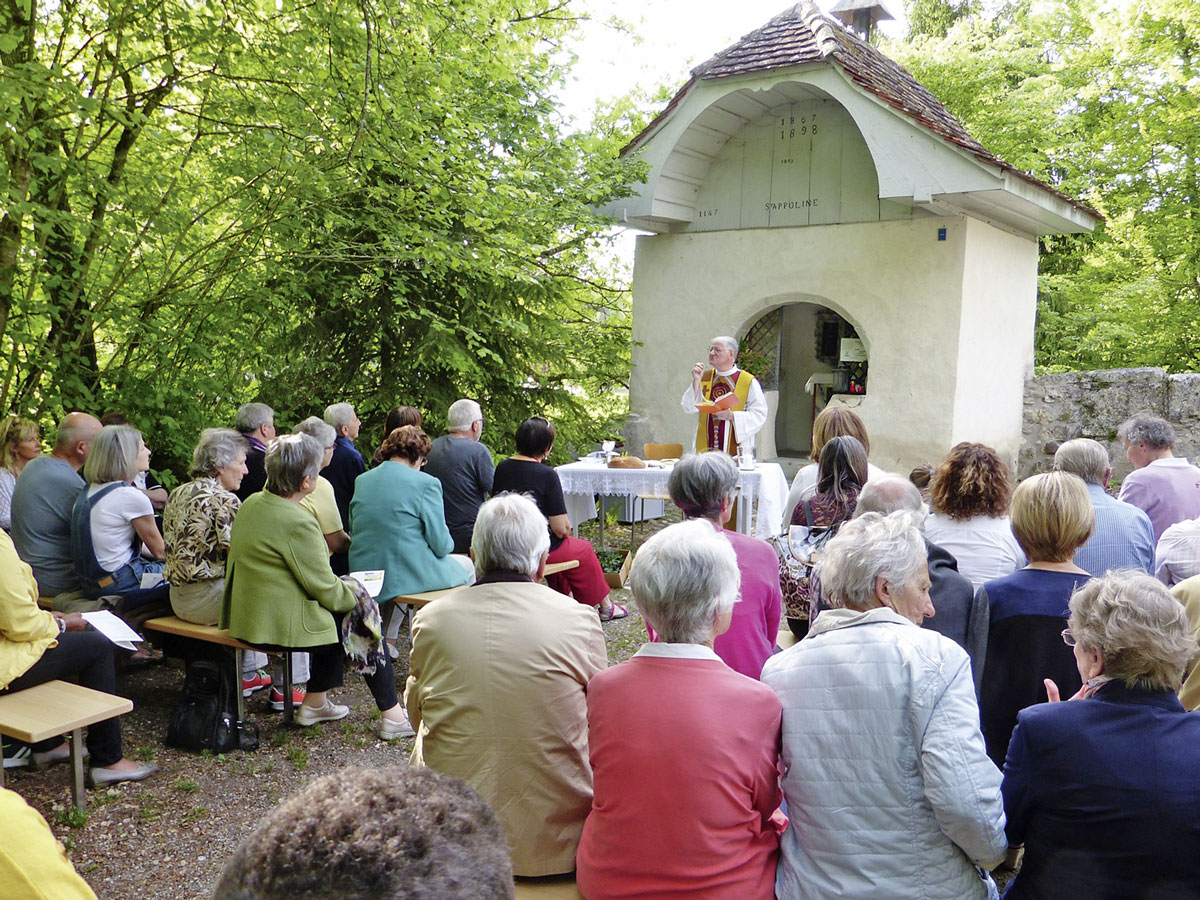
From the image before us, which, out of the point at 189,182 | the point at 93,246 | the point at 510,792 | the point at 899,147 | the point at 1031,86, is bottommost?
the point at 510,792

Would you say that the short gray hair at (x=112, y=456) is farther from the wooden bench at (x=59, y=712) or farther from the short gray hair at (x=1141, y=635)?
the short gray hair at (x=1141, y=635)

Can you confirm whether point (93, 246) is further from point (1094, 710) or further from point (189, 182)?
point (1094, 710)

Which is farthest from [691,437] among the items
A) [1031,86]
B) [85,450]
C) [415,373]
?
[1031,86]

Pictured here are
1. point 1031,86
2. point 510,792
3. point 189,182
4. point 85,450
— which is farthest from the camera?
point 1031,86

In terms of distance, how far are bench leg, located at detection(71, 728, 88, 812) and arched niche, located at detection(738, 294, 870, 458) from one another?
28.4ft

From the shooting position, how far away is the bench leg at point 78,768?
3.84 m

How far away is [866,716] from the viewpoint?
223 centimetres

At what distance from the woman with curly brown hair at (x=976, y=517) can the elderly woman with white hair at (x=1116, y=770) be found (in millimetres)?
1398

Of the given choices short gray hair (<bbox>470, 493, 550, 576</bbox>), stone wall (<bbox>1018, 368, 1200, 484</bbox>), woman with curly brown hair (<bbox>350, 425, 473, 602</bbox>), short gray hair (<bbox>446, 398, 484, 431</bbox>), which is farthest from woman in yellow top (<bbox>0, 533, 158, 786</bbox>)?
stone wall (<bbox>1018, 368, 1200, 484</bbox>)

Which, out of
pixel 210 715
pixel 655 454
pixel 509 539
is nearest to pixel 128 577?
pixel 210 715

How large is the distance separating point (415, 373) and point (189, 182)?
3233mm

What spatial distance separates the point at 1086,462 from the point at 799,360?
405 inches

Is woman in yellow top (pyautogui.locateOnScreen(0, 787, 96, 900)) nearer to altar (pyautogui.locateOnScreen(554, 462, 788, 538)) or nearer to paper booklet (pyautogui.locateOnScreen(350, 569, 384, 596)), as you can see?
paper booklet (pyautogui.locateOnScreen(350, 569, 384, 596))

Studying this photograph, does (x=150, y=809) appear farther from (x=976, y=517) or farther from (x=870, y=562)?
(x=976, y=517)
